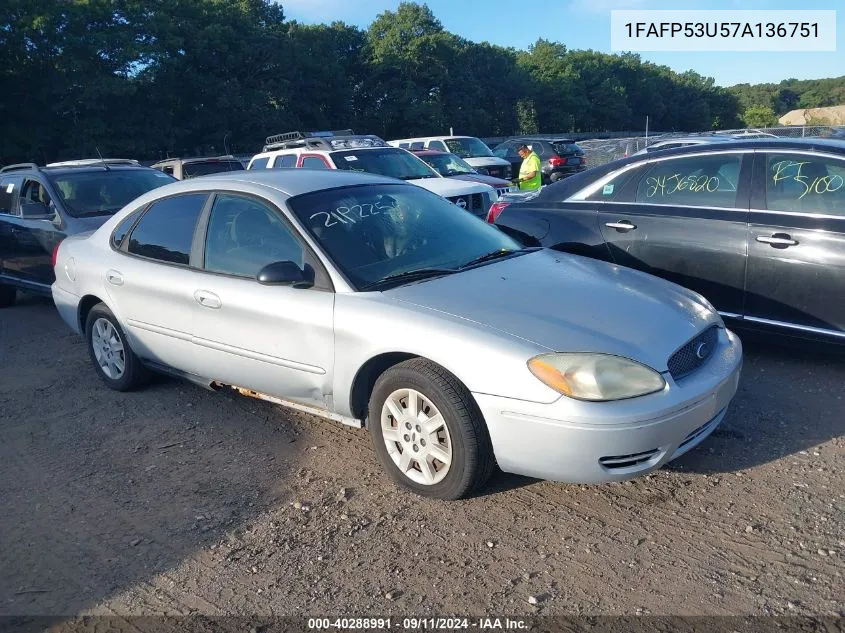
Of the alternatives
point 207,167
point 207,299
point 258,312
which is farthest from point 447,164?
point 258,312

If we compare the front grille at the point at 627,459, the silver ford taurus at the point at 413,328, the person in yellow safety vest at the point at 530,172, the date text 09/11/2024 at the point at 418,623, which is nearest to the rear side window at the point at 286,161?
the person in yellow safety vest at the point at 530,172

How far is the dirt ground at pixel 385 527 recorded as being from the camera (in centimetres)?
303

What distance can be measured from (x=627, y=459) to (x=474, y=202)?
8.00 metres

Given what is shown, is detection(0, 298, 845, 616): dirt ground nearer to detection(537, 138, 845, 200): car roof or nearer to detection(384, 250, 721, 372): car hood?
detection(384, 250, 721, 372): car hood

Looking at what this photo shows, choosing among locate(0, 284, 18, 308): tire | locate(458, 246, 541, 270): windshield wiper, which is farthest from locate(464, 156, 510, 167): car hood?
locate(458, 246, 541, 270): windshield wiper

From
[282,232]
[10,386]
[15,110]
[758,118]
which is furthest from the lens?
[758,118]

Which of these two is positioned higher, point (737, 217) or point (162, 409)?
point (737, 217)

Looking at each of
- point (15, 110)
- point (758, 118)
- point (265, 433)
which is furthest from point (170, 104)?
point (265, 433)

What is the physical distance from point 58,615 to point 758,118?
55.8 meters

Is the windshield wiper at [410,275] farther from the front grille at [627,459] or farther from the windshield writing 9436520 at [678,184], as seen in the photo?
the windshield writing 9436520 at [678,184]

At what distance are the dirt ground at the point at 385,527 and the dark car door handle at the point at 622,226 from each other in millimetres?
1567

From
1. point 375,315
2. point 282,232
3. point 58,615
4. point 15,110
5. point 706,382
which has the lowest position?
point 58,615

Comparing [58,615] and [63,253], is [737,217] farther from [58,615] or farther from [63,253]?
[63,253]

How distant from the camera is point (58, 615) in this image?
10.1ft
